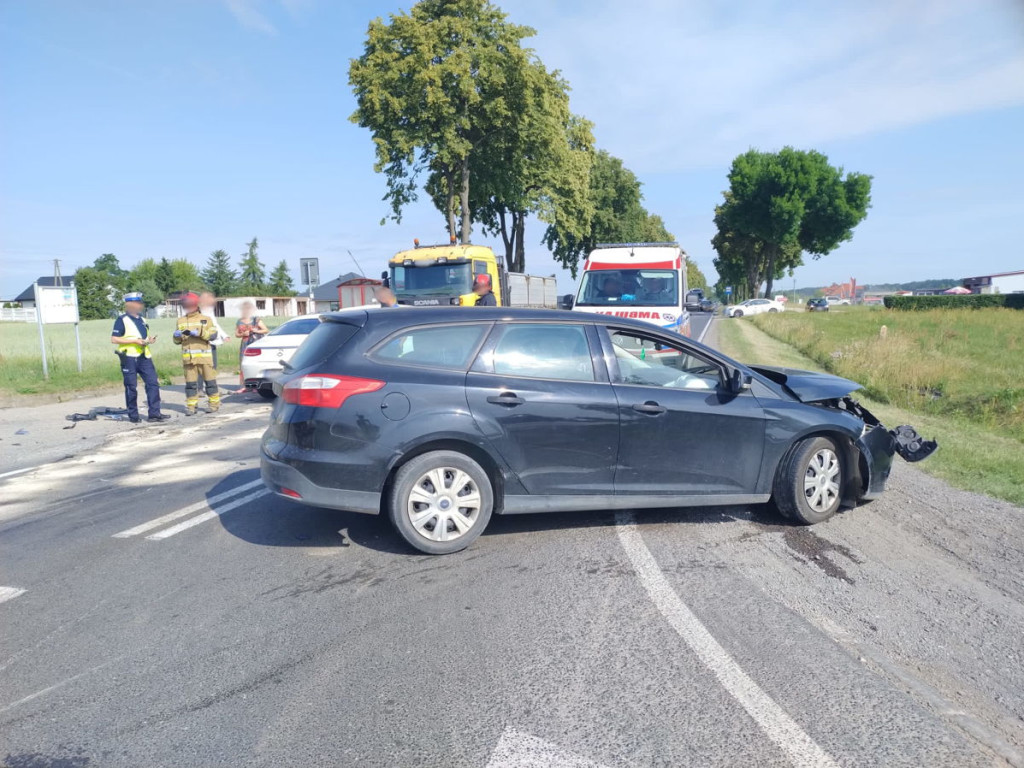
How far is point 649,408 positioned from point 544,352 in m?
0.85

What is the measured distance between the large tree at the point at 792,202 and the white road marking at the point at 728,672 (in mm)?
61030

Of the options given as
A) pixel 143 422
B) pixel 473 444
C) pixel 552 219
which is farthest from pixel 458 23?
pixel 473 444

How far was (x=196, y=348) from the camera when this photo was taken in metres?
11.6

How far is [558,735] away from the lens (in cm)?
297

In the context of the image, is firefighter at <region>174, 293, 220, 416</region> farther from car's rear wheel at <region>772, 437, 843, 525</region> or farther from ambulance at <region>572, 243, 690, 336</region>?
car's rear wheel at <region>772, 437, 843, 525</region>

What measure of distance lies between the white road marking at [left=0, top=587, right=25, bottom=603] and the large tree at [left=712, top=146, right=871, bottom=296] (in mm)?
62464

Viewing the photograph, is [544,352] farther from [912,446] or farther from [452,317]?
[912,446]

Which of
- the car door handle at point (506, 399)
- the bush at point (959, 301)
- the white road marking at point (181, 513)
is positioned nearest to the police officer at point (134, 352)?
the white road marking at point (181, 513)

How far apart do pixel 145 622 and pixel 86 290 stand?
10340 centimetres

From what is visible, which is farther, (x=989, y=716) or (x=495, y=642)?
(x=495, y=642)

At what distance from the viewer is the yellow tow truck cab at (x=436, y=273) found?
18031 millimetres

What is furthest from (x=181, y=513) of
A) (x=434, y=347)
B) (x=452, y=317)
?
(x=452, y=317)

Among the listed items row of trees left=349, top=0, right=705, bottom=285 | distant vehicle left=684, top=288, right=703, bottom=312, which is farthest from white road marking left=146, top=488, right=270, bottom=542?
row of trees left=349, top=0, right=705, bottom=285

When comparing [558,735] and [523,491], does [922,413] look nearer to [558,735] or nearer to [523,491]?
[523,491]
